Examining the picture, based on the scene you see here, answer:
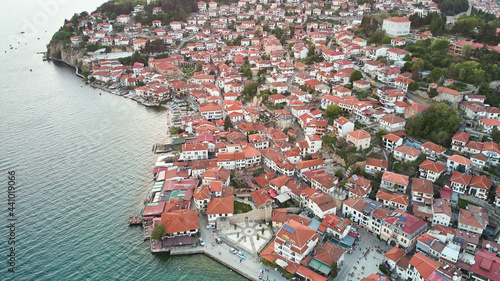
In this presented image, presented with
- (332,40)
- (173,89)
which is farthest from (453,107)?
(173,89)

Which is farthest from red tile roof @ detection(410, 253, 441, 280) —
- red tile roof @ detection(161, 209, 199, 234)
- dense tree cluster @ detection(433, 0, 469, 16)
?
dense tree cluster @ detection(433, 0, 469, 16)

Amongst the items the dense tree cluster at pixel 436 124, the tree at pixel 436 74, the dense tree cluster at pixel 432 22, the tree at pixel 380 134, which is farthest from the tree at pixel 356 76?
the dense tree cluster at pixel 432 22

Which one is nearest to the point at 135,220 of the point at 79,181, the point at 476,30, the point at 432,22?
the point at 79,181

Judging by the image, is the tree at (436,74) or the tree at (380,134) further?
the tree at (436,74)

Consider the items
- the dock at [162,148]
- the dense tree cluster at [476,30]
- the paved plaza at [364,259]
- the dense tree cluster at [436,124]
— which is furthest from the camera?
the dense tree cluster at [476,30]

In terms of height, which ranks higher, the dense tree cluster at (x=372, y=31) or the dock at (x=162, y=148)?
the dense tree cluster at (x=372, y=31)

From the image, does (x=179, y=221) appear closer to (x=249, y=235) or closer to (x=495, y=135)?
(x=249, y=235)

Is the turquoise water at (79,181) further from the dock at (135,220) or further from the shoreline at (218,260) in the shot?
the dock at (135,220)

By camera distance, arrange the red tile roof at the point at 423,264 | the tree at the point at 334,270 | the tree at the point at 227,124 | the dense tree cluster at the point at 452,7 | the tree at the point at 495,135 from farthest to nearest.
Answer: the dense tree cluster at the point at 452,7 < the tree at the point at 227,124 < the tree at the point at 495,135 < the tree at the point at 334,270 < the red tile roof at the point at 423,264
